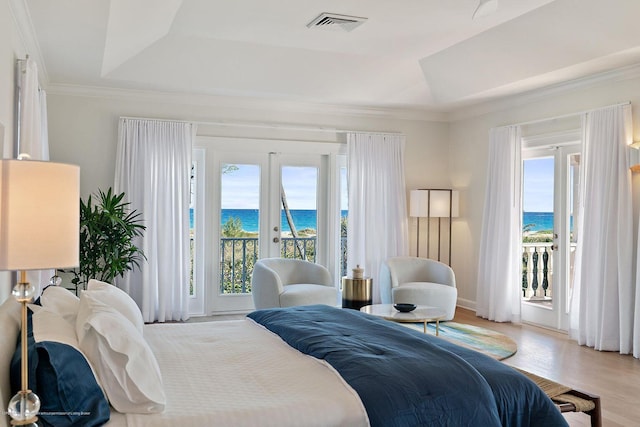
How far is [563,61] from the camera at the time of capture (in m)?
5.28

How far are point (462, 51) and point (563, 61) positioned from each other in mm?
1010

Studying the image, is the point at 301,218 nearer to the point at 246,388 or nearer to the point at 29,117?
the point at 29,117

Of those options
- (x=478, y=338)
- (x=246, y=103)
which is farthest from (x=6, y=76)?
(x=478, y=338)

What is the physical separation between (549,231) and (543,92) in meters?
1.49

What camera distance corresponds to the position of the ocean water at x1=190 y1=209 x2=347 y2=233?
699 cm

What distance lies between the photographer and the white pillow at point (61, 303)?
2.69 m

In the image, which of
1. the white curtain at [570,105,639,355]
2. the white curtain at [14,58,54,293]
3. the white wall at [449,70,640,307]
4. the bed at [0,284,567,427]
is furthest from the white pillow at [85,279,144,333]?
the white wall at [449,70,640,307]

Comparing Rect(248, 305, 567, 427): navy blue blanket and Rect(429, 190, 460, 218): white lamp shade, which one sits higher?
Rect(429, 190, 460, 218): white lamp shade

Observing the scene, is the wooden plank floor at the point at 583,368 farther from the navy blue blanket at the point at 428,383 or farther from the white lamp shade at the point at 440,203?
the white lamp shade at the point at 440,203

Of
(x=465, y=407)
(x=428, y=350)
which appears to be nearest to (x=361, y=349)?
(x=428, y=350)

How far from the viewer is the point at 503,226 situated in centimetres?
664

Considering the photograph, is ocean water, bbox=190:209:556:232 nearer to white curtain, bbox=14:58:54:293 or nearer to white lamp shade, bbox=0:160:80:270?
white curtain, bbox=14:58:54:293

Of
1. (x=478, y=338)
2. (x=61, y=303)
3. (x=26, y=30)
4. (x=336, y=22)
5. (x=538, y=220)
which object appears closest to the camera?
(x=61, y=303)

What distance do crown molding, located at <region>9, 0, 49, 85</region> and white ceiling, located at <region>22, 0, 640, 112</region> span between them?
2.5 inches
